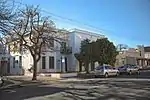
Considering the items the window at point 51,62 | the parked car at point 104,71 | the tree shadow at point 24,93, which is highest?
the window at point 51,62

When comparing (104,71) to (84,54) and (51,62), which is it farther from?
(51,62)

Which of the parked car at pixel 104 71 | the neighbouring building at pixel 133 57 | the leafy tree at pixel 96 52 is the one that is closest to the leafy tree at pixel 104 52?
the leafy tree at pixel 96 52

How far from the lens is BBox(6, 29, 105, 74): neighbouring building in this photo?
4969cm

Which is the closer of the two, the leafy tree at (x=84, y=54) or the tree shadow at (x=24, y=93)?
the tree shadow at (x=24, y=93)

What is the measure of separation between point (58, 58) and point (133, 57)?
131 ft

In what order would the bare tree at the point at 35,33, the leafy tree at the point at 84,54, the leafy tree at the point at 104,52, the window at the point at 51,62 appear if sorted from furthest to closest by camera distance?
the leafy tree at the point at 104,52
the leafy tree at the point at 84,54
the window at the point at 51,62
the bare tree at the point at 35,33

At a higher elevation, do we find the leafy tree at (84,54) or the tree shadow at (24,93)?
the leafy tree at (84,54)

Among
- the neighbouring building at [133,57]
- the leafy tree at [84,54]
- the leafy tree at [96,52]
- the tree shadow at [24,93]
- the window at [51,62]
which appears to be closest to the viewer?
the tree shadow at [24,93]

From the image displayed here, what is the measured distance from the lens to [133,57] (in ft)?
284

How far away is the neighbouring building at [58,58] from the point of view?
49688mm

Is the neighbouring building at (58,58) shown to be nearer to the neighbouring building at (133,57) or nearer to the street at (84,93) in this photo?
the neighbouring building at (133,57)

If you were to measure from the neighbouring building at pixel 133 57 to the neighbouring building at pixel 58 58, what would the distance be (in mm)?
21576

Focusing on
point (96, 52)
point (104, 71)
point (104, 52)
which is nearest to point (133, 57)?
point (104, 52)

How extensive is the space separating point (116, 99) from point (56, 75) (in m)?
28.6
